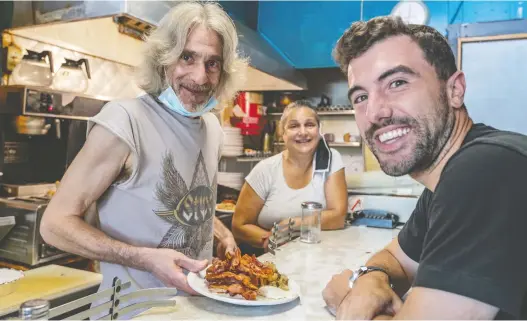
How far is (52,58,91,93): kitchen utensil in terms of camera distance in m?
3.34

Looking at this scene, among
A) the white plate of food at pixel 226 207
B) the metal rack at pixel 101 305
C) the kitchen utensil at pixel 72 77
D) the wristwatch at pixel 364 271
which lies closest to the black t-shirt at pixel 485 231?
the wristwatch at pixel 364 271

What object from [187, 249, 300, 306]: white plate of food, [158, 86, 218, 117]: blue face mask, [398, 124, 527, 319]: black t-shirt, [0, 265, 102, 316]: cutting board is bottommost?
[0, 265, 102, 316]: cutting board

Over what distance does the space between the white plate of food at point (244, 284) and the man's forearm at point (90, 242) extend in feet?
0.71

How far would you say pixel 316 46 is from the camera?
4562mm

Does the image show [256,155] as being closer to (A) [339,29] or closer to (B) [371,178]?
(A) [339,29]

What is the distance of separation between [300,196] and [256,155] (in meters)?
2.66

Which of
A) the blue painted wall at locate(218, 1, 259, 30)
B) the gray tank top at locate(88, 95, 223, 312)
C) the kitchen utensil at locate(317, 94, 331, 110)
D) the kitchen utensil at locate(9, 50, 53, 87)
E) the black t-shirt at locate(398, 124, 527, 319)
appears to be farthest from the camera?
the kitchen utensil at locate(317, 94, 331, 110)

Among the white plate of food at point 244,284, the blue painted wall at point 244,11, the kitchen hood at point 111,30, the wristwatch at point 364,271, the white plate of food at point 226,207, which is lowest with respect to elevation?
the white plate of food at point 226,207

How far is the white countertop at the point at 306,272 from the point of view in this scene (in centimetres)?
110

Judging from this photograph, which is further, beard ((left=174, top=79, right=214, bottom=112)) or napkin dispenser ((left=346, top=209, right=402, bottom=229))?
napkin dispenser ((left=346, top=209, right=402, bottom=229))

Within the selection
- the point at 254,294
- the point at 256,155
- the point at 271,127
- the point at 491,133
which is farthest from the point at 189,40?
the point at 271,127

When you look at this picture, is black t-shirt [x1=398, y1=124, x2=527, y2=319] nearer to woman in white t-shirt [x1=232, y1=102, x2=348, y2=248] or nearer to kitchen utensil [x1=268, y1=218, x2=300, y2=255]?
kitchen utensil [x1=268, y1=218, x2=300, y2=255]

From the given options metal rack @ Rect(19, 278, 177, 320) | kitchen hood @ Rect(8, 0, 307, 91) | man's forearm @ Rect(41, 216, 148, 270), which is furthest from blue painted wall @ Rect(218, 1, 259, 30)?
metal rack @ Rect(19, 278, 177, 320)

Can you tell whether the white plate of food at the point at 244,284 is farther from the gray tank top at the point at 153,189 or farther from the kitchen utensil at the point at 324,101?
the kitchen utensil at the point at 324,101
